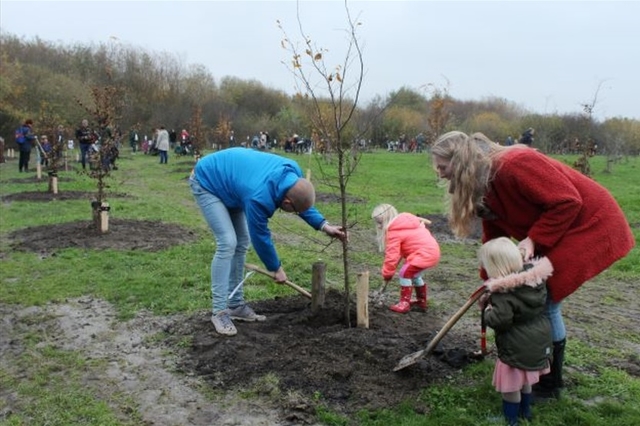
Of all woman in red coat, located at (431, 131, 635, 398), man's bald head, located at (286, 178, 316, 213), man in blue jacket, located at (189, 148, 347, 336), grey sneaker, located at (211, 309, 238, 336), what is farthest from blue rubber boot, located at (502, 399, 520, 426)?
grey sneaker, located at (211, 309, 238, 336)

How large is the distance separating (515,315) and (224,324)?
249cm

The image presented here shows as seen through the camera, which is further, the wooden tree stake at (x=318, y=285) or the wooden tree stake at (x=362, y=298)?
the wooden tree stake at (x=318, y=285)

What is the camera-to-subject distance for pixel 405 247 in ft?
17.7

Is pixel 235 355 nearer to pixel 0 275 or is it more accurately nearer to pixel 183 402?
pixel 183 402

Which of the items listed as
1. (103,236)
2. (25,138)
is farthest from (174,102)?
(103,236)

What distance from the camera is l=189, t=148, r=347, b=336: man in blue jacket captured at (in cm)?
428

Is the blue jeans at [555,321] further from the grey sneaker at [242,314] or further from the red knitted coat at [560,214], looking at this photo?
the grey sneaker at [242,314]

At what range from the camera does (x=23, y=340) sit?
5.04m

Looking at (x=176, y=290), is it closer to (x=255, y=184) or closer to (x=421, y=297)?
(x=255, y=184)

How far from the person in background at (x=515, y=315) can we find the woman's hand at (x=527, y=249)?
35mm

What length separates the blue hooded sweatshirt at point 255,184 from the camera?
4.27m

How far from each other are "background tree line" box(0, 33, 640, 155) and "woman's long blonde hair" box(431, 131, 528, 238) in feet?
94.3

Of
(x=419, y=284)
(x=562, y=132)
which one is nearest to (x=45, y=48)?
(x=562, y=132)

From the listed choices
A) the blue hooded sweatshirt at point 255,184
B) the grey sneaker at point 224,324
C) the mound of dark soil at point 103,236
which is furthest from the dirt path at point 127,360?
the mound of dark soil at point 103,236
